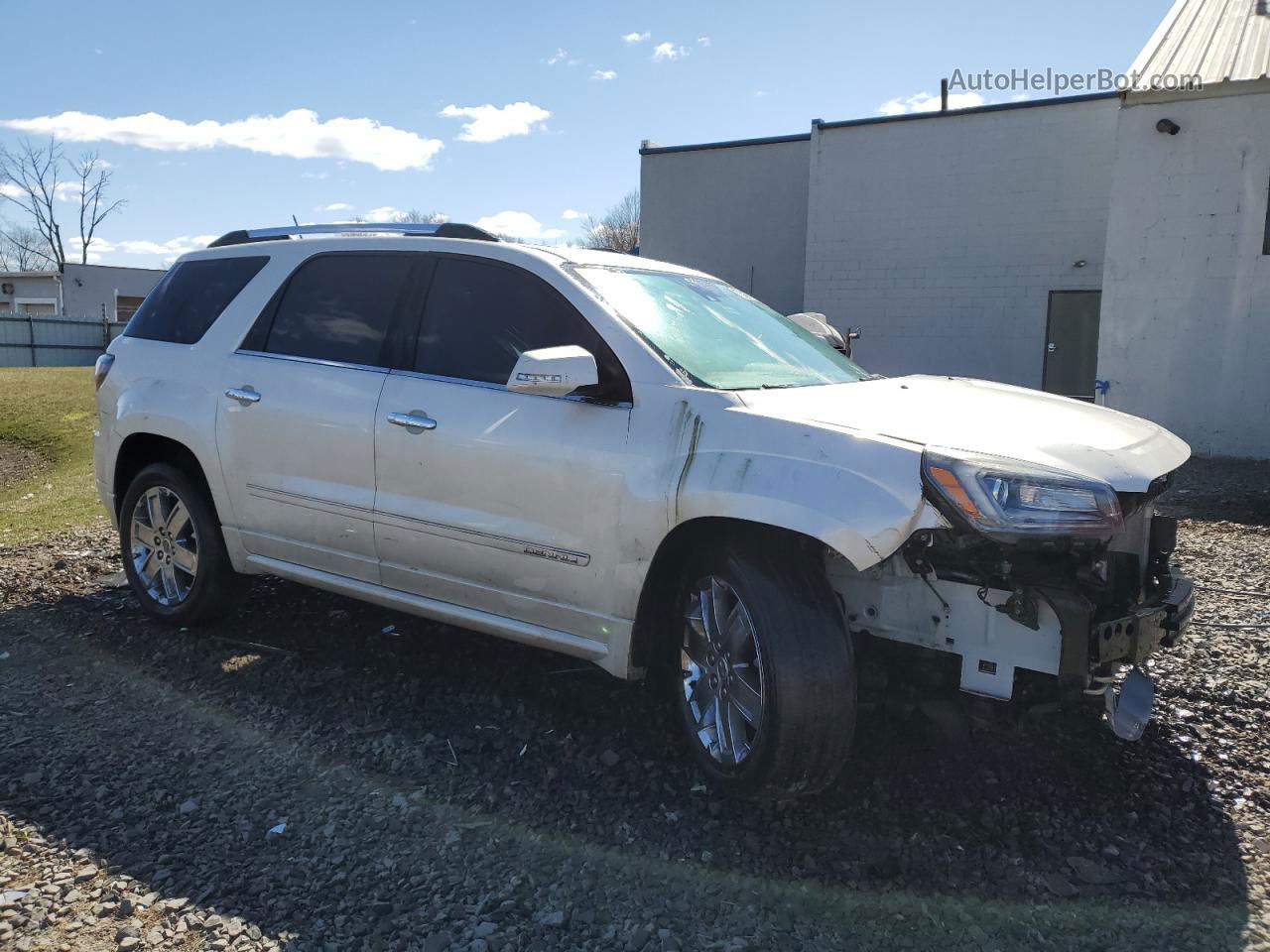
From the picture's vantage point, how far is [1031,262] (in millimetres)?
17203

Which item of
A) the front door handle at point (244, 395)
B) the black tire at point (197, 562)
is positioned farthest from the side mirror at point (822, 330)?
the black tire at point (197, 562)

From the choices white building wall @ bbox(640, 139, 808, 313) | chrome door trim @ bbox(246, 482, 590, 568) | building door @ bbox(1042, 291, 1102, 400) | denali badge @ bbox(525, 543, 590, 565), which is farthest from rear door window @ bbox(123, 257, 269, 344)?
white building wall @ bbox(640, 139, 808, 313)

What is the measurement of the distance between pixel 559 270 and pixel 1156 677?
3.11 m

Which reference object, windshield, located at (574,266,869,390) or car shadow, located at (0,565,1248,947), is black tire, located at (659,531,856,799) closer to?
car shadow, located at (0,565,1248,947)

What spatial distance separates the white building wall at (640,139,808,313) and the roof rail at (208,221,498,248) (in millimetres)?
16920

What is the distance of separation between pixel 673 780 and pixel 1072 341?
52.4 feet

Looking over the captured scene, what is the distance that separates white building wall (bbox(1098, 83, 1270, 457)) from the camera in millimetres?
12062

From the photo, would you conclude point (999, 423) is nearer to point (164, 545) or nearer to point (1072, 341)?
point (164, 545)

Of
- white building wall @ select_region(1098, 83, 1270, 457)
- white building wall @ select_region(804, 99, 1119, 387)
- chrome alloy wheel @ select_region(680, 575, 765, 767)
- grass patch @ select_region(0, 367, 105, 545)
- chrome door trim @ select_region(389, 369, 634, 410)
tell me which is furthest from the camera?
white building wall @ select_region(804, 99, 1119, 387)

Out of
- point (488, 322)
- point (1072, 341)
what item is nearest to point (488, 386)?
point (488, 322)

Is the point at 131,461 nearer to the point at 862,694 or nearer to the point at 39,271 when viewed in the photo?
the point at 862,694

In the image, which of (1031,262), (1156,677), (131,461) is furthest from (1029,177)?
(131,461)

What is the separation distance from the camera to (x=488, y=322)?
4.04 m

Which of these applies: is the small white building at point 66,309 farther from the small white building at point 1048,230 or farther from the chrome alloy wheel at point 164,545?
the chrome alloy wheel at point 164,545
